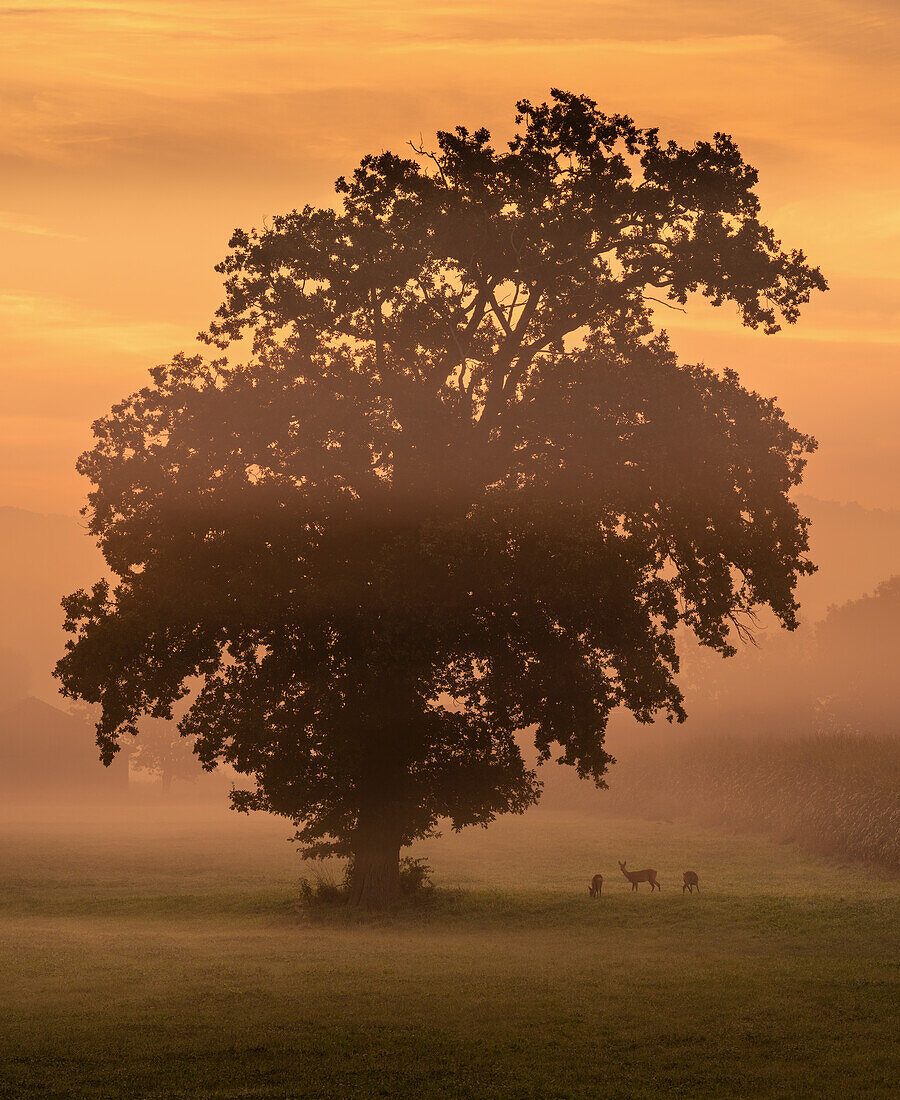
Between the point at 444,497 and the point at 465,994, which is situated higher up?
the point at 444,497

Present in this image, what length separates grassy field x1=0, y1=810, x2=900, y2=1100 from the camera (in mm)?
16969

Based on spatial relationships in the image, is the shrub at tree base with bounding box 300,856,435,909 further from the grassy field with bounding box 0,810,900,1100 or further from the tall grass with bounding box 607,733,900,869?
the tall grass with bounding box 607,733,900,869

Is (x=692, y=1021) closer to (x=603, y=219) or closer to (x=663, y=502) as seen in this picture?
(x=663, y=502)

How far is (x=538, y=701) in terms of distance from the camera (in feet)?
107

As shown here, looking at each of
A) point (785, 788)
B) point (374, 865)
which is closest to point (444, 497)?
point (374, 865)

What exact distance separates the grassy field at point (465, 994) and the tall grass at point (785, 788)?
7613 mm

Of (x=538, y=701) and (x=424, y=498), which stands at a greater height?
(x=424, y=498)

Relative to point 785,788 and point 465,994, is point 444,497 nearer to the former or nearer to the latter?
point 465,994

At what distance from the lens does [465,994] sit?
22.0 metres

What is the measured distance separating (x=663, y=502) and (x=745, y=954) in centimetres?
1161

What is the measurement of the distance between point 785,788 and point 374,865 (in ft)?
114

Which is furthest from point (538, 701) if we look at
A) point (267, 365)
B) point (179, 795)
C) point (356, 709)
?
point (179, 795)

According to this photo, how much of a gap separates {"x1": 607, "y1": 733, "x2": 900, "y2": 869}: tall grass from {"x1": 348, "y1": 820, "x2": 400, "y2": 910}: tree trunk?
20.0m

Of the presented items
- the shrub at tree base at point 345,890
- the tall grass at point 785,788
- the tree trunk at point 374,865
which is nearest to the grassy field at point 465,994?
the shrub at tree base at point 345,890
